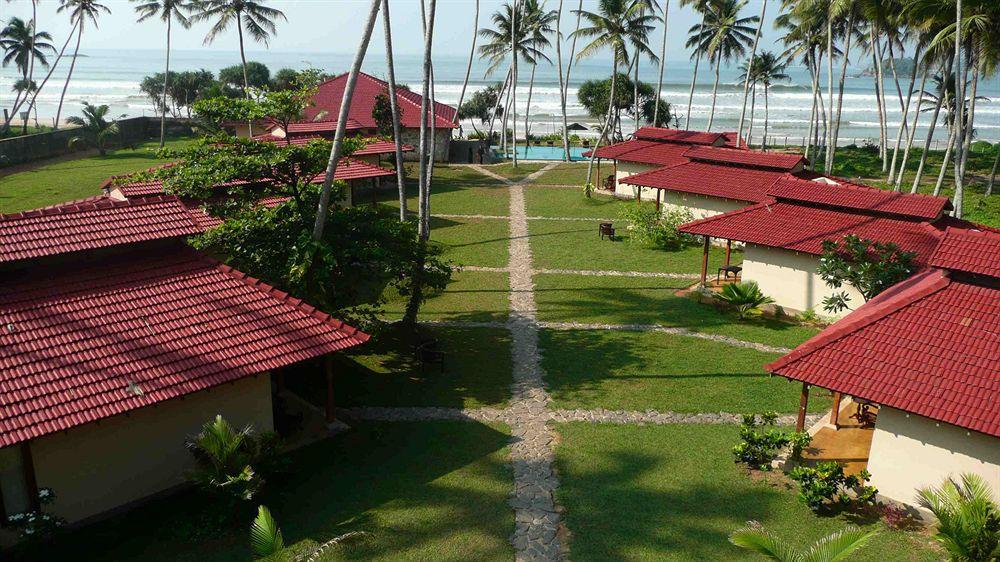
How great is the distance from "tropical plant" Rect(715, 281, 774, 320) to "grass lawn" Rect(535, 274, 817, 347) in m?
0.36

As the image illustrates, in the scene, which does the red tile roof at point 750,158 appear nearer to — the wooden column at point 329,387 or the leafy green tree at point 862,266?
the leafy green tree at point 862,266

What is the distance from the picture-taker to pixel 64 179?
130 ft

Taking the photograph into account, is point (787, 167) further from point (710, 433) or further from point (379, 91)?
point (379, 91)

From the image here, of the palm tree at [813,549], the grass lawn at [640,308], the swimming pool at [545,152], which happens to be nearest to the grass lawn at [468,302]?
the grass lawn at [640,308]

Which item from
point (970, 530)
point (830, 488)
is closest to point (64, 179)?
point (830, 488)

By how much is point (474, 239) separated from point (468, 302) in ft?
27.9

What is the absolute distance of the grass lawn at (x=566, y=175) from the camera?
148 ft

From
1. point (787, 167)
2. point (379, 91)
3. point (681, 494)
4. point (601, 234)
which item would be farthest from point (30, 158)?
point (681, 494)

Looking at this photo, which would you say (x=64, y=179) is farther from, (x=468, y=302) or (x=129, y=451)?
(x=129, y=451)

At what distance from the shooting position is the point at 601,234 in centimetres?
3180

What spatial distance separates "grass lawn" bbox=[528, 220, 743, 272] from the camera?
90.3ft

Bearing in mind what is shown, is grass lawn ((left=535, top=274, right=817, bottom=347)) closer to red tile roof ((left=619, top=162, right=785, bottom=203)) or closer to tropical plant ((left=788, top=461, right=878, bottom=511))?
red tile roof ((left=619, top=162, right=785, bottom=203))

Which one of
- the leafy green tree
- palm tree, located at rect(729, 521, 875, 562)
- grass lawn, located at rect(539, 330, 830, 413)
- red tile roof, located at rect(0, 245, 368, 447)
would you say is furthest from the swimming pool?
palm tree, located at rect(729, 521, 875, 562)

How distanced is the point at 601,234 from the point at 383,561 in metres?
22.9
